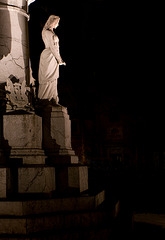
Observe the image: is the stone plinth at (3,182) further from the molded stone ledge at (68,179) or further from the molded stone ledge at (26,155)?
the molded stone ledge at (68,179)

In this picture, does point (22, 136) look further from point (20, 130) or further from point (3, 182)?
point (3, 182)

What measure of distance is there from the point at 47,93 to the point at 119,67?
3138 centimetres

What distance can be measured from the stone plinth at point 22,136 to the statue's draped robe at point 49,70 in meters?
1.39

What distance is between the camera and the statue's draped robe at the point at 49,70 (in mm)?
10148

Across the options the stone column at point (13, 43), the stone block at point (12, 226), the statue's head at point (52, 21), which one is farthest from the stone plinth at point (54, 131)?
the stone block at point (12, 226)

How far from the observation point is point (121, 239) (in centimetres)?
813

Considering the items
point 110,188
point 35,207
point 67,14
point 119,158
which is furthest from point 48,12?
point 119,158

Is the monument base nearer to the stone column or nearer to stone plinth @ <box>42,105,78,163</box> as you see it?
stone plinth @ <box>42,105,78,163</box>

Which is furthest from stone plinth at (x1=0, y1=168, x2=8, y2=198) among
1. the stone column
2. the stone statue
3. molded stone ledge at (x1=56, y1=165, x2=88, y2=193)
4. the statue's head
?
the statue's head

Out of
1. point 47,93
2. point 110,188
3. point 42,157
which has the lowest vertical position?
point 110,188

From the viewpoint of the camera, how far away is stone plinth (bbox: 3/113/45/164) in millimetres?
8812

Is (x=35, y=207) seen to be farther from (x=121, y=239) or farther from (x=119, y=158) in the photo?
(x=119, y=158)

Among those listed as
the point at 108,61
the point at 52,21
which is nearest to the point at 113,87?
the point at 108,61

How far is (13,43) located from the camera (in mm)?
10008
